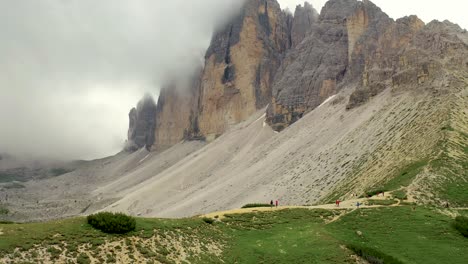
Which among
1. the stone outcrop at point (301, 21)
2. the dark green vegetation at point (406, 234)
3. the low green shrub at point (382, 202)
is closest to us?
the dark green vegetation at point (406, 234)

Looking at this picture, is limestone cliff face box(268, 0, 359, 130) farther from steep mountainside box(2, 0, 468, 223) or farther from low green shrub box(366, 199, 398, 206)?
low green shrub box(366, 199, 398, 206)

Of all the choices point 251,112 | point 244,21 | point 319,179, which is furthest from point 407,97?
point 244,21

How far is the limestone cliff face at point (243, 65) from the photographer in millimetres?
171375

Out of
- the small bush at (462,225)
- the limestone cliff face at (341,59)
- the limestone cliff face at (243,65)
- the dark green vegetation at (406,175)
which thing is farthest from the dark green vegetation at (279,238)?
the limestone cliff face at (243,65)

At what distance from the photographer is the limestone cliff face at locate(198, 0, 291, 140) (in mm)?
171375

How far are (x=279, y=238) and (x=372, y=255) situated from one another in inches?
240

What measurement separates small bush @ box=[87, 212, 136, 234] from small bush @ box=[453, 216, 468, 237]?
Result: 73.6 ft

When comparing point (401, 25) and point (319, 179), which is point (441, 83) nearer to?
point (319, 179)

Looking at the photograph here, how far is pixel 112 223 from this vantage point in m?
26.1

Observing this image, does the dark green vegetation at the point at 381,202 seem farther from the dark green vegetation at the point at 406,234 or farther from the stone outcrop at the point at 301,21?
the stone outcrop at the point at 301,21

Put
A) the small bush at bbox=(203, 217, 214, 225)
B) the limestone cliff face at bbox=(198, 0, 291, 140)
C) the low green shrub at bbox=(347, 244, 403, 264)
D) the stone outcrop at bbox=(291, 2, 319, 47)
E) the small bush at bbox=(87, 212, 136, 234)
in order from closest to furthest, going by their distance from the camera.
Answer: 1. the small bush at bbox=(87, 212, 136, 234)
2. the low green shrub at bbox=(347, 244, 403, 264)
3. the small bush at bbox=(203, 217, 214, 225)
4. the limestone cliff face at bbox=(198, 0, 291, 140)
5. the stone outcrop at bbox=(291, 2, 319, 47)

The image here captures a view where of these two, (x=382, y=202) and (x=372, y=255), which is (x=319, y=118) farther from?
(x=372, y=255)

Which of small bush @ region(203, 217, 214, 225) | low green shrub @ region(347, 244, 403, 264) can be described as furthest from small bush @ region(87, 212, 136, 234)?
low green shrub @ region(347, 244, 403, 264)

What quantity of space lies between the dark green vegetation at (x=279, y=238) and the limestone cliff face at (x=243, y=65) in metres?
132
